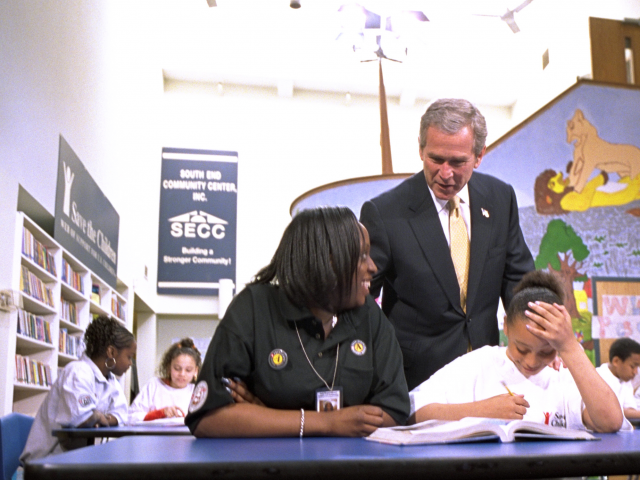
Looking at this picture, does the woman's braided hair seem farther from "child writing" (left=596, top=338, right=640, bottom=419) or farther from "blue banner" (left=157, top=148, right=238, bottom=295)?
"blue banner" (left=157, top=148, right=238, bottom=295)

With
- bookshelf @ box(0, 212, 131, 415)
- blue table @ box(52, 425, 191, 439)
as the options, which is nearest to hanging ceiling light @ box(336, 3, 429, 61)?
bookshelf @ box(0, 212, 131, 415)

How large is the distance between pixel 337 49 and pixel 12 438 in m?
11.4

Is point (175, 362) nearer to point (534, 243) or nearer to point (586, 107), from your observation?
point (534, 243)

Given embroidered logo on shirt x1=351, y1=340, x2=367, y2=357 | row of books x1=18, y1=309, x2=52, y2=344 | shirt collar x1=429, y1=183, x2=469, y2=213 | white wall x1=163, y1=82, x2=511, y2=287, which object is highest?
white wall x1=163, y1=82, x2=511, y2=287

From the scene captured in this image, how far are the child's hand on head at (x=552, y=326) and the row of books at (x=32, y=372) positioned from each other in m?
3.91

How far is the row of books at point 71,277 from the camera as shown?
592 cm

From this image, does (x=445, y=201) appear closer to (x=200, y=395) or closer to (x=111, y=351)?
(x=200, y=395)

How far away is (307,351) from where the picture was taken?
1.52 metres

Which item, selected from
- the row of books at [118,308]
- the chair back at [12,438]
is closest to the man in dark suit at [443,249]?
the chair back at [12,438]

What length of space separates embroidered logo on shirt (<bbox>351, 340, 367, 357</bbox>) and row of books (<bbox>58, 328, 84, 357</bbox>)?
485cm

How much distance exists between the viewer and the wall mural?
5828 mm

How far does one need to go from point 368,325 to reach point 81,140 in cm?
568

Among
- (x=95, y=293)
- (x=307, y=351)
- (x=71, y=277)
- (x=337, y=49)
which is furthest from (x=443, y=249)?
(x=337, y=49)

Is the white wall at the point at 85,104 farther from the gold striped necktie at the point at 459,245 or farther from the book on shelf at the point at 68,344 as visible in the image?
the gold striped necktie at the point at 459,245
